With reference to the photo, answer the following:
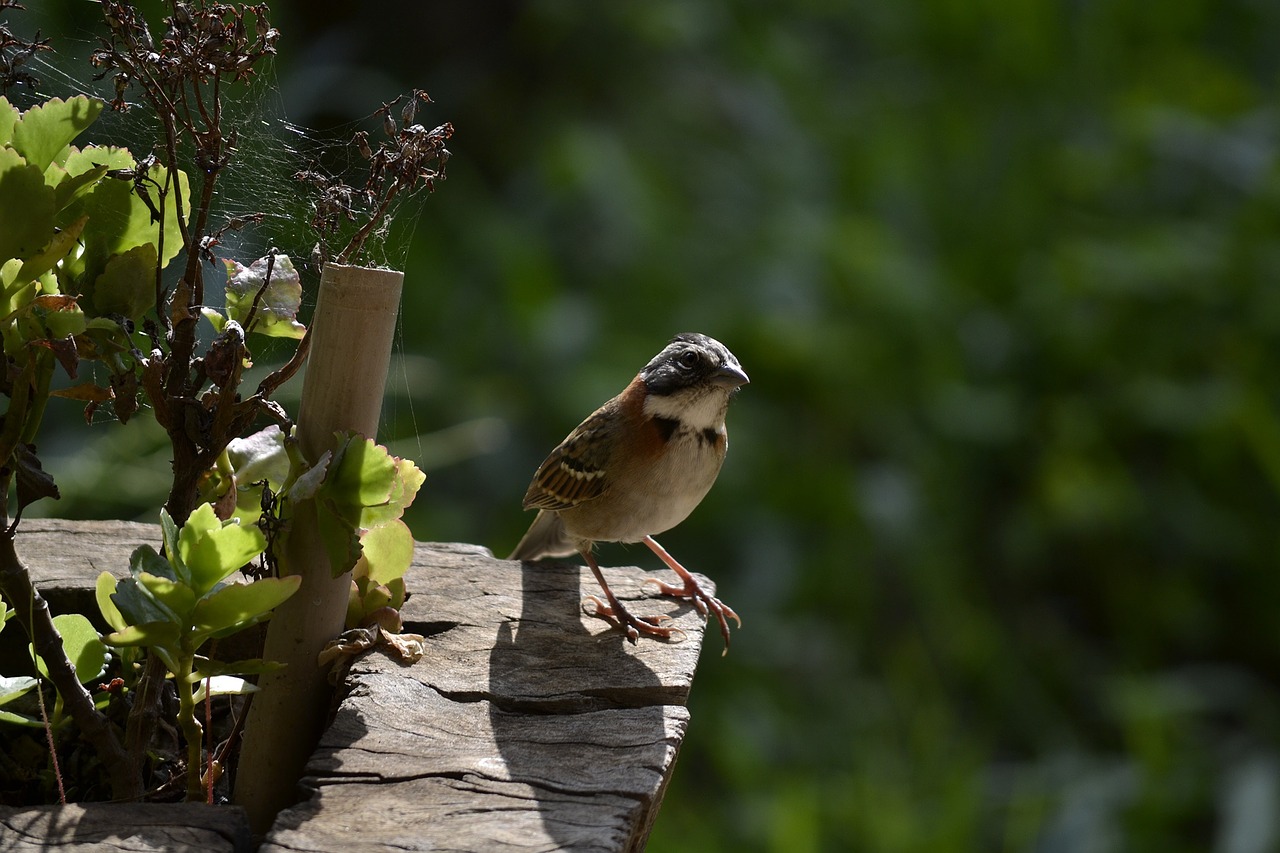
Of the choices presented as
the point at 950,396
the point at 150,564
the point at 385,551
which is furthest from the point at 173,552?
the point at 950,396

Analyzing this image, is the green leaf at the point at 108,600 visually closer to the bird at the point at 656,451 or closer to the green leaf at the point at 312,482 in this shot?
the green leaf at the point at 312,482

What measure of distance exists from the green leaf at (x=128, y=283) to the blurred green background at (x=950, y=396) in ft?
8.63

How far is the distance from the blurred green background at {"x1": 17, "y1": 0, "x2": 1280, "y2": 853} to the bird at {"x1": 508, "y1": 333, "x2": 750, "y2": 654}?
1.59m

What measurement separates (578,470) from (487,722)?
3.37 feet

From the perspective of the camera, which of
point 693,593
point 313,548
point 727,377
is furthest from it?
point 727,377

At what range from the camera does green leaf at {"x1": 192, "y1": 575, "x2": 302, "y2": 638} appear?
4.42 ft

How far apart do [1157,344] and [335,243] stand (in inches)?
181

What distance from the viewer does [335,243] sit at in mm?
1943

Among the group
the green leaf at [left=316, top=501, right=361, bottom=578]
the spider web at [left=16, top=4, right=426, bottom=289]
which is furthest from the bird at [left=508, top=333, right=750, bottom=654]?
the green leaf at [left=316, top=501, right=361, bottom=578]

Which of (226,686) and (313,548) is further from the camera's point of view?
(313,548)

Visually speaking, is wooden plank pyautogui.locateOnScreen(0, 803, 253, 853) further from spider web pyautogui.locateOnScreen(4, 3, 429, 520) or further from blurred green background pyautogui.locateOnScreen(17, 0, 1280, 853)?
blurred green background pyautogui.locateOnScreen(17, 0, 1280, 853)

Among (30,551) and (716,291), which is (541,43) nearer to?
(716,291)

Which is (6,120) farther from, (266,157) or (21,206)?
(266,157)

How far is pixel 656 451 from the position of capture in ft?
8.78
